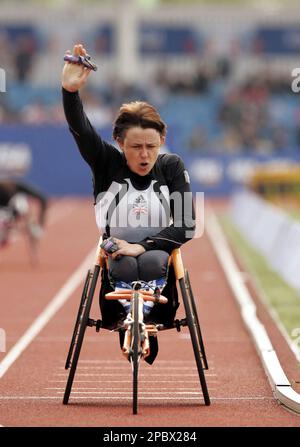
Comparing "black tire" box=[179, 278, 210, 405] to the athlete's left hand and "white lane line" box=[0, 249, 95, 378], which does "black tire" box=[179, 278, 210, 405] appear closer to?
the athlete's left hand

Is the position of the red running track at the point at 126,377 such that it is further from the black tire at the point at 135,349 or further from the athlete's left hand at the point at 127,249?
the athlete's left hand at the point at 127,249

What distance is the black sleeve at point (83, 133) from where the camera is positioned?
7.83 metres

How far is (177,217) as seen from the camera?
8.13m

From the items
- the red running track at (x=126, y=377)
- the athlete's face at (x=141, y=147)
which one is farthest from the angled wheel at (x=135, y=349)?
the athlete's face at (x=141, y=147)

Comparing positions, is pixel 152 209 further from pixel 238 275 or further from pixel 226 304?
pixel 238 275

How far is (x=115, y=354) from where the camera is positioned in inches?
451

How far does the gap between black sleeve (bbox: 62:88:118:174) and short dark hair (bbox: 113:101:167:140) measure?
0.17 metres

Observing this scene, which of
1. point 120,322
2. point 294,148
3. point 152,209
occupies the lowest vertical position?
point 294,148

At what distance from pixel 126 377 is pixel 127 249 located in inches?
88.2

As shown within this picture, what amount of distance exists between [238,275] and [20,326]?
6369 mm

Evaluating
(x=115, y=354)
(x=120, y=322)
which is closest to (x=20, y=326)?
(x=115, y=354)

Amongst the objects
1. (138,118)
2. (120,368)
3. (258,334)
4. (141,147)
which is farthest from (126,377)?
(138,118)

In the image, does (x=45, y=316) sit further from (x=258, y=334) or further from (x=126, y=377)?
(x=126, y=377)

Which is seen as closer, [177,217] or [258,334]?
[177,217]
